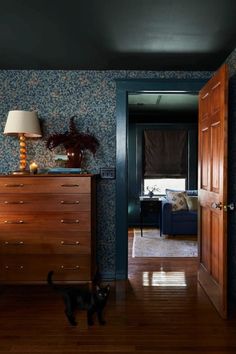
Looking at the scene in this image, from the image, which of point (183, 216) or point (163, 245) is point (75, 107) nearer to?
point (163, 245)

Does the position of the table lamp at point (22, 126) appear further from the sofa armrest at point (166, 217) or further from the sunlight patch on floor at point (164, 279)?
the sofa armrest at point (166, 217)

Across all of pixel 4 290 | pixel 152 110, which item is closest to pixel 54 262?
pixel 4 290

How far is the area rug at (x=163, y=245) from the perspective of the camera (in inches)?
198

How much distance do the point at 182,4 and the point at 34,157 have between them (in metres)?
2.30

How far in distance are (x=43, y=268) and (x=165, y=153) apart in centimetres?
494

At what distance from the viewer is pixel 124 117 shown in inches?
149

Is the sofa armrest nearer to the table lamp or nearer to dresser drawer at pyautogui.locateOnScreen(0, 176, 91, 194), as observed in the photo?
dresser drawer at pyautogui.locateOnScreen(0, 176, 91, 194)

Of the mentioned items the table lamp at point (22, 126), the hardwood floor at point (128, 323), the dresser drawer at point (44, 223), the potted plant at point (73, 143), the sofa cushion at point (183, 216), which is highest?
the table lamp at point (22, 126)

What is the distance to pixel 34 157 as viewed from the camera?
3.85 metres

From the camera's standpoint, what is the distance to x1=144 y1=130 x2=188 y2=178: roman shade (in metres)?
7.66

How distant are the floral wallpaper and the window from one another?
3971 millimetres

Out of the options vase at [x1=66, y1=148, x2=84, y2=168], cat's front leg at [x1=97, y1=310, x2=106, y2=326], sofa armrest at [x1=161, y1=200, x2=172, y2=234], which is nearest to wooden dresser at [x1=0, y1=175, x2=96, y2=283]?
vase at [x1=66, y1=148, x2=84, y2=168]

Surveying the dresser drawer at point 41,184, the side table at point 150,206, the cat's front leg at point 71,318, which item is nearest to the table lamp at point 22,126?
the dresser drawer at point 41,184

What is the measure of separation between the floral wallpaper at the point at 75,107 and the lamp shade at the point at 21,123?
0.93 feet
